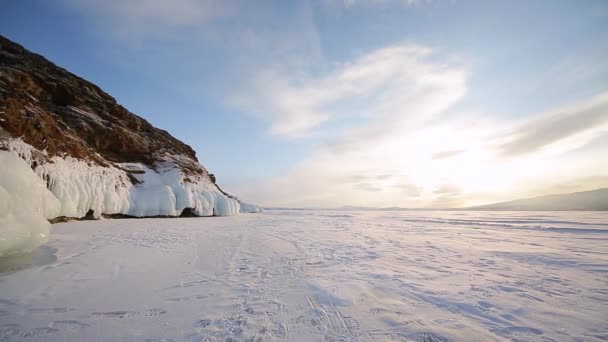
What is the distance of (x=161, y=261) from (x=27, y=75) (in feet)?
79.0

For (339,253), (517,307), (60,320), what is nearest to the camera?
(60,320)

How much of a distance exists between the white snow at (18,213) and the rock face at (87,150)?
141 centimetres

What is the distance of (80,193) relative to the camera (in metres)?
12.8

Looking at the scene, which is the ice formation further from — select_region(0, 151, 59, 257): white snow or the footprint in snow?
the footprint in snow

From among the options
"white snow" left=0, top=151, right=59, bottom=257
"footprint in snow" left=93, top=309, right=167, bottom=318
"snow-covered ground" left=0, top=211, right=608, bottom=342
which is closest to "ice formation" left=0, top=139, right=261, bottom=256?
"white snow" left=0, top=151, right=59, bottom=257

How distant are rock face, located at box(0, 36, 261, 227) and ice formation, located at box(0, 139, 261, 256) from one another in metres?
0.06

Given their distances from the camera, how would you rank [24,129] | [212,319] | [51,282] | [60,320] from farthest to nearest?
[24,129]
[51,282]
[212,319]
[60,320]

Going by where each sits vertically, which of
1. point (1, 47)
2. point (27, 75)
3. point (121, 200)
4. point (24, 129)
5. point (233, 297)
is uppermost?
point (1, 47)

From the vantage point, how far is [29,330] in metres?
2.19

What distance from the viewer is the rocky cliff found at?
10727 millimetres

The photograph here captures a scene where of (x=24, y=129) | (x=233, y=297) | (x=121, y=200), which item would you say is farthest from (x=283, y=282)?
(x=121, y=200)

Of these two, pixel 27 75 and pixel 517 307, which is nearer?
pixel 517 307

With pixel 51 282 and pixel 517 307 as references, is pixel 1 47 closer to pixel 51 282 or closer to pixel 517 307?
pixel 51 282

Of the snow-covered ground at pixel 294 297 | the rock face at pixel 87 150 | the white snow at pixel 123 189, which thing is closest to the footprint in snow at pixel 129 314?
the snow-covered ground at pixel 294 297
